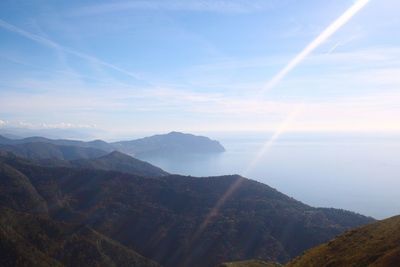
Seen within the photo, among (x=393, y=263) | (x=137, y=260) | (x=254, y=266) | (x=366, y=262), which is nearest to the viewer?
(x=393, y=263)

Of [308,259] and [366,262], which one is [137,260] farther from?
[366,262]

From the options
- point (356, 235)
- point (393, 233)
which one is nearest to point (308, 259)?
point (356, 235)

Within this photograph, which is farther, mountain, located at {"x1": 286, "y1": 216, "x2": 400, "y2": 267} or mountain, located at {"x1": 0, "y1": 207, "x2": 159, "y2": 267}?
mountain, located at {"x1": 0, "y1": 207, "x2": 159, "y2": 267}

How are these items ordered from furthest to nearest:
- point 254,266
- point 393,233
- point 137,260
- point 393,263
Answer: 1. point 137,260
2. point 254,266
3. point 393,233
4. point 393,263

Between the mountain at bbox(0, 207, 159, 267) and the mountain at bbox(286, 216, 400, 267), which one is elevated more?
the mountain at bbox(286, 216, 400, 267)

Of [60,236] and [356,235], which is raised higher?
[356,235]
